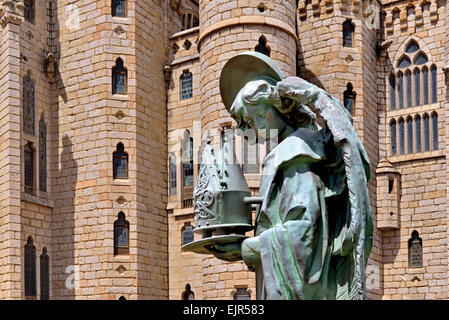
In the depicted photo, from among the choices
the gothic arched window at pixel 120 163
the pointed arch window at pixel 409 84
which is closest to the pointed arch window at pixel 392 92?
the pointed arch window at pixel 409 84

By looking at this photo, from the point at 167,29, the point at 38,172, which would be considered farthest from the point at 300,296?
the point at 167,29

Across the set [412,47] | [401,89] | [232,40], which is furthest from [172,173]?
[412,47]

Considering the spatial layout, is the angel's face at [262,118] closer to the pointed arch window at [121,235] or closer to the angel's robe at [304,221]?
the angel's robe at [304,221]

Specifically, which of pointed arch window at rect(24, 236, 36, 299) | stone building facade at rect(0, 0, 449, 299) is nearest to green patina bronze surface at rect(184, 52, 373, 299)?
stone building facade at rect(0, 0, 449, 299)

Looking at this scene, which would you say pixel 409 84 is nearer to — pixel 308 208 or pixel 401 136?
pixel 401 136

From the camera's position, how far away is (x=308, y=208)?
4785mm

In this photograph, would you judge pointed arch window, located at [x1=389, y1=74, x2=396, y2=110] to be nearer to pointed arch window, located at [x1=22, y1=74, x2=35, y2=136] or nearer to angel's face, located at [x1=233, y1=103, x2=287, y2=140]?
pointed arch window, located at [x1=22, y1=74, x2=35, y2=136]

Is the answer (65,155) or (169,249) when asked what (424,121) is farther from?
(65,155)

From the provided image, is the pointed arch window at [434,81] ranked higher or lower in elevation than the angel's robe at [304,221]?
higher

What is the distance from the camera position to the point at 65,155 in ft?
83.0

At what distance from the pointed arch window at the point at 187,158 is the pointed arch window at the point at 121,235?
2.44 meters

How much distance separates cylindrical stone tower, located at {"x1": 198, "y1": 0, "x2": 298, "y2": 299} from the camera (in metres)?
23.4

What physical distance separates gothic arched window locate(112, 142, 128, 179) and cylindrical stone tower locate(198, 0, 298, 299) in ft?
7.70

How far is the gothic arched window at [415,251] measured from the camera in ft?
81.6
